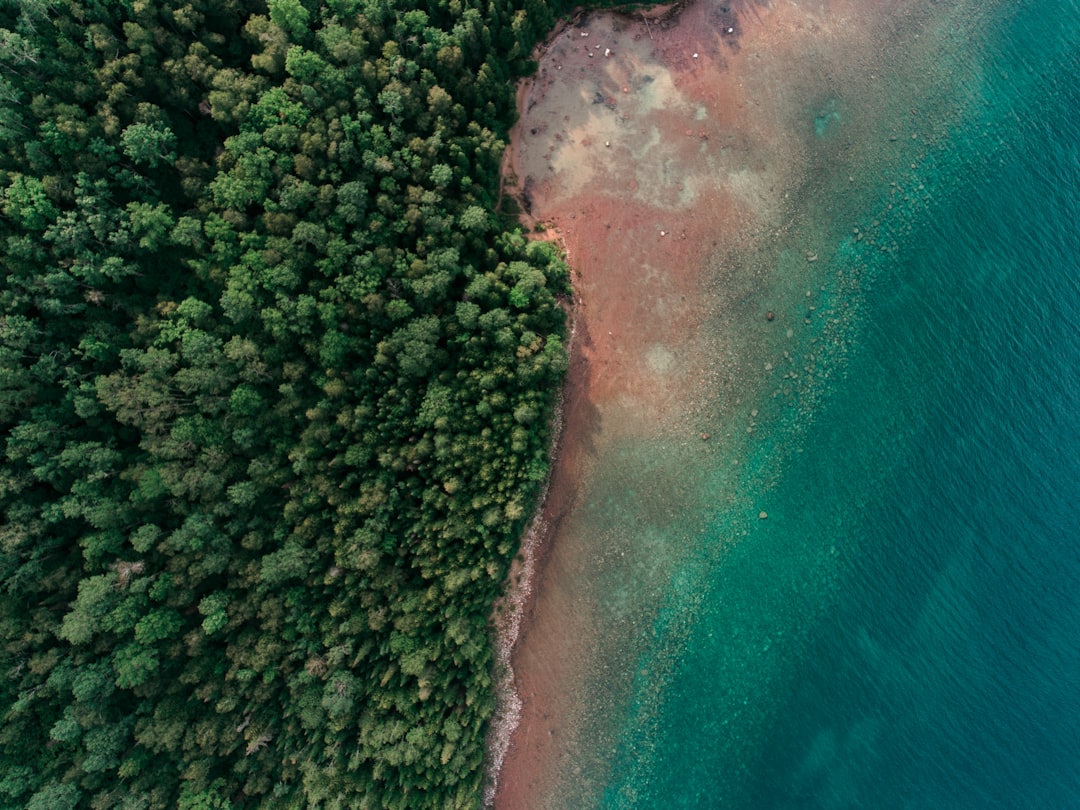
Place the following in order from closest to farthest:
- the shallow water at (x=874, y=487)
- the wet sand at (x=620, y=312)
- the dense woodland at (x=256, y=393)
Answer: the dense woodland at (x=256, y=393) < the wet sand at (x=620, y=312) < the shallow water at (x=874, y=487)

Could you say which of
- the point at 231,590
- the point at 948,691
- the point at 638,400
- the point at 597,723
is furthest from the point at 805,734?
the point at 231,590

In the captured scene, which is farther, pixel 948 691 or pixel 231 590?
pixel 948 691

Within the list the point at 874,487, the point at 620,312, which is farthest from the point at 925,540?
the point at 620,312

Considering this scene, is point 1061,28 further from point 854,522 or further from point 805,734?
point 805,734

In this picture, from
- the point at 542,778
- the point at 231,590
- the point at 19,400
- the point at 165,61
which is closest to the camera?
the point at 19,400

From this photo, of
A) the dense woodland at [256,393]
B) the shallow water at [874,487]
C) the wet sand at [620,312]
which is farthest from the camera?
the shallow water at [874,487]

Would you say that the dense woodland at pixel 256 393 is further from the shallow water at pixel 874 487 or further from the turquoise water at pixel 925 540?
the turquoise water at pixel 925 540

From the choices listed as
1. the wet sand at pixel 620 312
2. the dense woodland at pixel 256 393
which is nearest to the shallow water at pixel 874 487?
the wet sand at pixel 620 312
